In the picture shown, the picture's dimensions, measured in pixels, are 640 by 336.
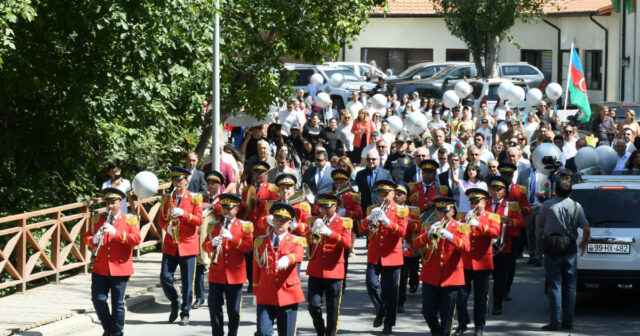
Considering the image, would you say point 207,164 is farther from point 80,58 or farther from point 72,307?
point 72,307

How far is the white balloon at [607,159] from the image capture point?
57.1ft

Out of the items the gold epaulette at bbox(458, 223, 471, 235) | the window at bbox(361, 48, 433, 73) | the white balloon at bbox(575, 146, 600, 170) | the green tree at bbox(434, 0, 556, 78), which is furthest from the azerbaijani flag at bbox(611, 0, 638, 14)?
the gold epaulette at bbox(458, 223, 471, 235)

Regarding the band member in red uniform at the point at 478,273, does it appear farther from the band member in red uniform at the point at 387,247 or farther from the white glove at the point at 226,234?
the white glove at the point at 226,234

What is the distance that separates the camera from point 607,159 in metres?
17.5

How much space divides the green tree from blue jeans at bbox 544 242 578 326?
29.9 metres

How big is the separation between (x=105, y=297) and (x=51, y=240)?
3807 mm

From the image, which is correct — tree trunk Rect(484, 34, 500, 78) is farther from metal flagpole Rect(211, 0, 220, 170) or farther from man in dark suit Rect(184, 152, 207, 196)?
man in dark suit Rect(184, 152, 207, 196)

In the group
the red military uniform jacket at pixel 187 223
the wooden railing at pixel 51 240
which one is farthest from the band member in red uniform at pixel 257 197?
the wooden railing at pixel 51 240

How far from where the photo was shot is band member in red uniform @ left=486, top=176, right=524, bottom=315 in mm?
13500

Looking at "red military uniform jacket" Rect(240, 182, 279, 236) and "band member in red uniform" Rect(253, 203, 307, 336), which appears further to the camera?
"red military uniform jacket" Rect(240, 182, 279, 236)

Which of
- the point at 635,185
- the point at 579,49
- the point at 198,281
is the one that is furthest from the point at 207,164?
the point at 579,49

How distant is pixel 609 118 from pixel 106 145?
10997mm

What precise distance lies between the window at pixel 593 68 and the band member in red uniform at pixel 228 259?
38310 mm

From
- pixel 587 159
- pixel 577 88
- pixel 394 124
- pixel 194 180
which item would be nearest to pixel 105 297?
pixel 194 180
